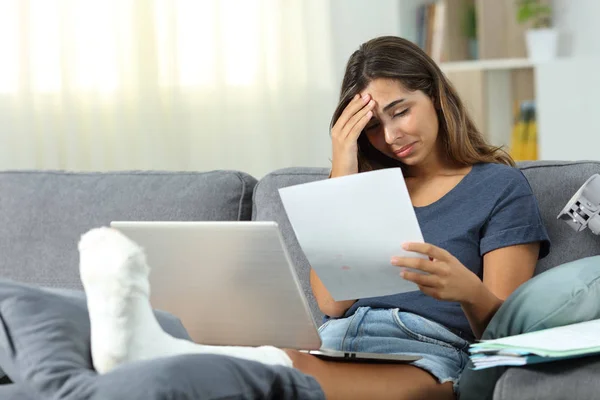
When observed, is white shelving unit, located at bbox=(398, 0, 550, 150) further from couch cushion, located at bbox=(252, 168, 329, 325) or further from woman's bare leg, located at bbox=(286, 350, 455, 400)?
woman's bare leg, located at bbox=(286, 350, 455, 400)

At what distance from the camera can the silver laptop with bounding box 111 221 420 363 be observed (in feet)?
4.15

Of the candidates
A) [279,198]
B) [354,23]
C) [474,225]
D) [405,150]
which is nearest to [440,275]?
[474,225]

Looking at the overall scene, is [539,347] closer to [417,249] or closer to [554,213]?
[417,249]

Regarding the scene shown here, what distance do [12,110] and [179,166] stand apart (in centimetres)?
60

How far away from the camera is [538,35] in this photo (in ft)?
11.4

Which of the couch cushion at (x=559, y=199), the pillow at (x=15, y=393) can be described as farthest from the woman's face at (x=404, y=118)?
the pillow at (x=15, y=393)

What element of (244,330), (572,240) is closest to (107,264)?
(244,330)

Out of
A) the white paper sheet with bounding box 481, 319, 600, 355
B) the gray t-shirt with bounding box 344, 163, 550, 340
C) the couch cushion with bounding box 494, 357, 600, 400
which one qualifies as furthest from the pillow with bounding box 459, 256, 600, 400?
the gray t-shirt with bounding box 344, 163, 550, 340

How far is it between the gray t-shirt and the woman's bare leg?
203 mm

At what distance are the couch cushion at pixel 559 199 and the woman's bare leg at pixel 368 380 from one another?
0.41 metres

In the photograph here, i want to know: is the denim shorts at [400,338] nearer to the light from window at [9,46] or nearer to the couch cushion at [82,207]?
the couch cushion at [82,207]

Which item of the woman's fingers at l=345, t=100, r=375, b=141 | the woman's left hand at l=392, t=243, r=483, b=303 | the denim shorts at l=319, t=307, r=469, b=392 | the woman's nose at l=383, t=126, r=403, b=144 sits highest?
the woman's fingers at l=345, t=100, r=375, b=141

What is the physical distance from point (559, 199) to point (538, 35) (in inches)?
75.8

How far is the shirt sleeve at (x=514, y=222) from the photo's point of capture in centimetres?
157
